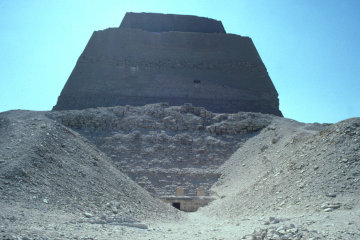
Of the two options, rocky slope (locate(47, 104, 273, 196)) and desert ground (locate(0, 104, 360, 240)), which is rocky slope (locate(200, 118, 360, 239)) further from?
rocky slope (locate(47, 104, 273, 196))

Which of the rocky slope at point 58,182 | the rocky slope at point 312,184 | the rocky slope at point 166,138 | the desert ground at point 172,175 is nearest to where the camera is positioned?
the desert ground at point 172,175


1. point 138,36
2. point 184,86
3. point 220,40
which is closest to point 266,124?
point 184,86

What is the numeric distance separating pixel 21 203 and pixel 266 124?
1494cm

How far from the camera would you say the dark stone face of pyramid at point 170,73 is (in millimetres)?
23984

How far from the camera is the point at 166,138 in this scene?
61.6 ft

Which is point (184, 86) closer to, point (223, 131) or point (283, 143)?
point (223, 131)

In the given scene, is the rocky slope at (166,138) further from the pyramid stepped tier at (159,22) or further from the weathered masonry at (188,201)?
the pyramid stepped tier at (159,22)

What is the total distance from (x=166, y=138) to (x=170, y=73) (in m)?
7.78

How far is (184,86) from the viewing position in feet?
81.5

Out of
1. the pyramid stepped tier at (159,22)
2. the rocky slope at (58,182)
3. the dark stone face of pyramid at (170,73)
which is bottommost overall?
the rocky slope at (58,182)

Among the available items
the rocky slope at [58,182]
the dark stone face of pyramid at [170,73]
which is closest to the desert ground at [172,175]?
the rocky slope at [58,182]

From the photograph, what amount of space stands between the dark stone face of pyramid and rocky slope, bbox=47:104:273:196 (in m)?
3.29

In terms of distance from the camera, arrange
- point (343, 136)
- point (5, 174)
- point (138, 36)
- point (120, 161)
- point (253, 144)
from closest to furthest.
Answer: point (5, 174), point (343, 136), point (120, 161), point (253, 144), point (138, 36)

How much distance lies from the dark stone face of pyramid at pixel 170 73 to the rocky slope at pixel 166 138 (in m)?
3.29
